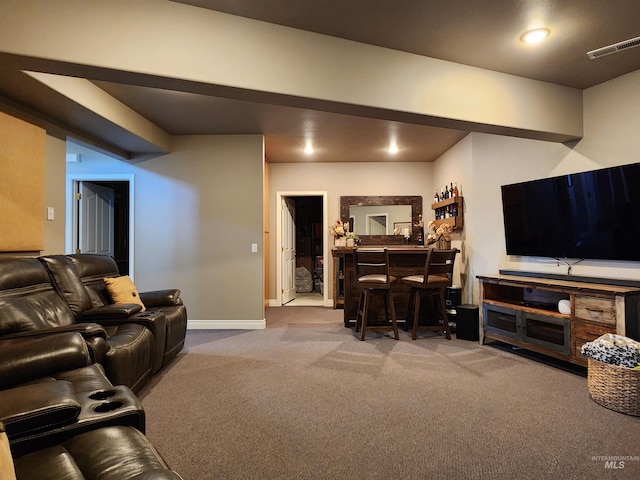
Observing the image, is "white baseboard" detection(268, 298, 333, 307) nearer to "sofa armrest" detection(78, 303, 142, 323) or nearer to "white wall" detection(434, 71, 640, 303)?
"white wall" detection(434, 71, 640, 303)

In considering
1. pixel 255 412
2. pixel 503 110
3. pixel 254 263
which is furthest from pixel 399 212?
pixel 255 412

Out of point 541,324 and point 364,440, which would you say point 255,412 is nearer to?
point 364,440

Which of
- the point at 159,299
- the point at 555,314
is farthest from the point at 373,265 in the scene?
the point at 159,299

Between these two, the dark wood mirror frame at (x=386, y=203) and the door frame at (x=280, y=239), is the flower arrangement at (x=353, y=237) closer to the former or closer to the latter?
the dark wood mirror frame at (x=386, y=203)

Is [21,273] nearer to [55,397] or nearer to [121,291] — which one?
[121,291]

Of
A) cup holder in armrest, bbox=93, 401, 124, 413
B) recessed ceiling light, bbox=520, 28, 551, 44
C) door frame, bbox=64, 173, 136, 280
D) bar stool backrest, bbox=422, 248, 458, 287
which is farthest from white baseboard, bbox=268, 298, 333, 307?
cup holder in armrest, bbox=93, 401, 124, 413

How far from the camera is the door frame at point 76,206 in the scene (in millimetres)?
4727

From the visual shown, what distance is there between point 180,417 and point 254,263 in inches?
104

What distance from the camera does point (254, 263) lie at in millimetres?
4754

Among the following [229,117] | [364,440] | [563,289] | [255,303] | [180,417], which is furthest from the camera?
[255,303]

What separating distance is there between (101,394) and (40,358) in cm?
45

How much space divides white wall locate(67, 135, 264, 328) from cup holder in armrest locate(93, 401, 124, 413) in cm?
336

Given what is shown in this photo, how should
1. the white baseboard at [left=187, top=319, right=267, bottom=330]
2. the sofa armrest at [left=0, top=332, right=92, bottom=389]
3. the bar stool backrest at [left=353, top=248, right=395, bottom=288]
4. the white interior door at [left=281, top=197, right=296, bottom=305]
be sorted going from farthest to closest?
1. the white interior door at [left=281, top=197, right=296, bottom=305]
2. the white baseboard at [left=187, top=319, right=267, bottom=330]
3. the bar stool backrest at [left=353, top=248, right=395, bottom=288]
4. the sofa armrest at [left=0, top=332, right=92, bottom=389]

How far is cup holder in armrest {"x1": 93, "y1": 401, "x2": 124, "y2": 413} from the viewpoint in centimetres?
133
